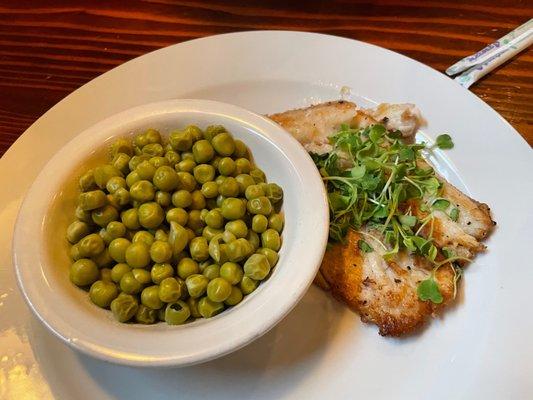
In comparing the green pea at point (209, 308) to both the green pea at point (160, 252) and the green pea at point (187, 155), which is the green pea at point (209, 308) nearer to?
the green pea at point (160, 252)

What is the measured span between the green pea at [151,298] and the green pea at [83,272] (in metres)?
0.18

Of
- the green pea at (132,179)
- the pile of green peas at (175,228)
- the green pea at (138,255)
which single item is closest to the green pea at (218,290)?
the pile of green peas at (175,228)

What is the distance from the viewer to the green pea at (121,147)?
1.77m

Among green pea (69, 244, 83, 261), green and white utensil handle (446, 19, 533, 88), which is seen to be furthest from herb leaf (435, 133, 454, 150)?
green pea (69, 244, 83, 261)

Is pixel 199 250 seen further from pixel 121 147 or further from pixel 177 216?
pixel 121 147

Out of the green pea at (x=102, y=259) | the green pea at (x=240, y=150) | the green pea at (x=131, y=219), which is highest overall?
the green pea at (x=240, y=150)

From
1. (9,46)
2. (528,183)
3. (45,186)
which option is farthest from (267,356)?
(9,46)

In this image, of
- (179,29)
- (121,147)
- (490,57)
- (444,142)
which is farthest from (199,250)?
(490,57)

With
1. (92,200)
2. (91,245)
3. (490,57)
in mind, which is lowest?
(91,245)

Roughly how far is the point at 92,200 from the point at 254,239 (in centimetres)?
50

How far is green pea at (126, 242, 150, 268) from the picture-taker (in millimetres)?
1524

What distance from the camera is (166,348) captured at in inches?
54.9

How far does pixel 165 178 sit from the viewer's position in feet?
5.30

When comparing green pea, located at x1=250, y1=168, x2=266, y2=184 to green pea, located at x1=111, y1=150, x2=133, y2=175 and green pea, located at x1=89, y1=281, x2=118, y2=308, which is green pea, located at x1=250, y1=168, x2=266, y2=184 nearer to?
green pea, located at x1=111, y1=150, x2=133, y2=175
